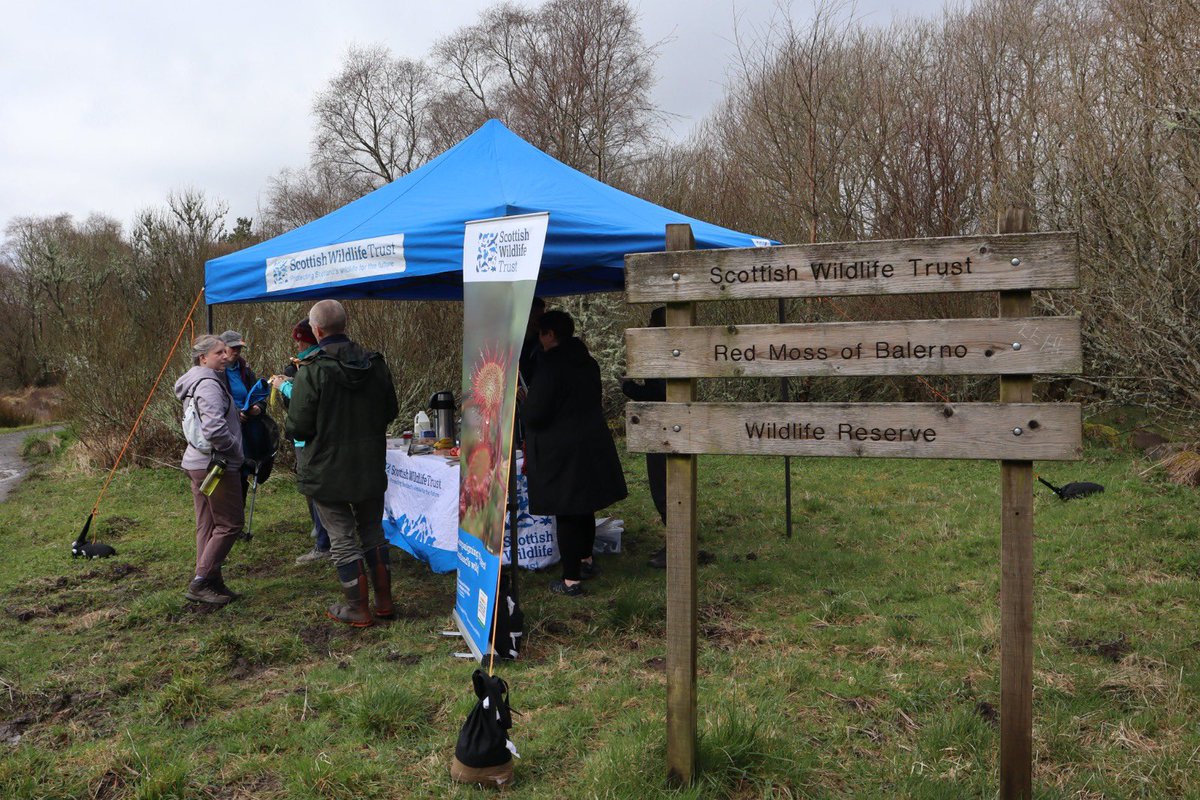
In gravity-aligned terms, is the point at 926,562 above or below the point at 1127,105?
below

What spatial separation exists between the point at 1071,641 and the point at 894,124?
1183cm

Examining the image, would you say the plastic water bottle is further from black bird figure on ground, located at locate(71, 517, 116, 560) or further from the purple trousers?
black bird figure on ground, located at locate(71, 517, 116, 560)

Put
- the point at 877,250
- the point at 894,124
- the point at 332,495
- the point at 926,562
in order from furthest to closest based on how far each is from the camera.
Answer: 1. the point at 894,124
2. the point at 926,562
3. the point at 332,495
4. the point at 877,250

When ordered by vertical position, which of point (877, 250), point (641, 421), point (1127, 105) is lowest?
point (641, 421)

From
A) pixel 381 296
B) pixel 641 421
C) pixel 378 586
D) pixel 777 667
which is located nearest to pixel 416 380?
pixel 381 296

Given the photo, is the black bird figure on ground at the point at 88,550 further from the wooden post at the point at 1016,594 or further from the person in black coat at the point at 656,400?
the wooden post at the point at 1016,594

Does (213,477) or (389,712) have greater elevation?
(213,477)

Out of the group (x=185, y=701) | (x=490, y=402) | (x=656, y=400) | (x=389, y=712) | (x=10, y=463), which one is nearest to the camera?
(x=389, y=712)

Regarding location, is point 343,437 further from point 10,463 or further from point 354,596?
point 10,463

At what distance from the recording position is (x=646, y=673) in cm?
436

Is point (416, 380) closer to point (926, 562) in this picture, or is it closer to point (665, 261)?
point (926, 562)

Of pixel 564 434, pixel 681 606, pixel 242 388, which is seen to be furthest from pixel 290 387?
pixel 681 606

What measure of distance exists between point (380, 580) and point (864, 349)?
346 centimetres

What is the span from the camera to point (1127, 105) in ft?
26.3
